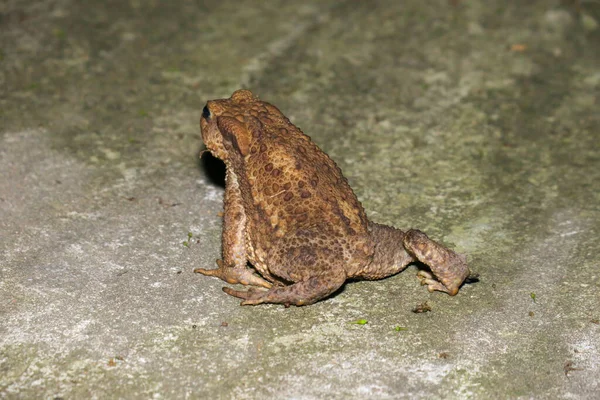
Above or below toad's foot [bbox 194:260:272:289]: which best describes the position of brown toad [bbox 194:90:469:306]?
above

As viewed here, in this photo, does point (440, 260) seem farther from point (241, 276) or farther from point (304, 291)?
point (241, 276)

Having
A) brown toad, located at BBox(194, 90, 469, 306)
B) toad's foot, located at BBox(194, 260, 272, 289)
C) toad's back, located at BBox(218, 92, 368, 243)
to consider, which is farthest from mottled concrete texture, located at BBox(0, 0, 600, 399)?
toad's back, located at BBox(218, 92, 368, 243)

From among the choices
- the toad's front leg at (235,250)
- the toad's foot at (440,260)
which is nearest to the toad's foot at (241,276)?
the toad's front leg at (235,250)

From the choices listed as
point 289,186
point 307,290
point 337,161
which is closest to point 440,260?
point 307,290

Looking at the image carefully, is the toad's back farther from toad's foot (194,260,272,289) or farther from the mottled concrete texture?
the mottled concrete texture

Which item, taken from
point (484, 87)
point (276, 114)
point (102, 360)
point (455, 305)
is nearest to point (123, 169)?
point (276, 114)

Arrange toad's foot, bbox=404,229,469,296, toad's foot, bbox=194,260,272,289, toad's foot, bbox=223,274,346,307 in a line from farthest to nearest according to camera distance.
→ toad's foot, bbox=194,260,272,289
toad's foot, bbox=404,229,469,296
toad's foot, bbox=223,274,346,307

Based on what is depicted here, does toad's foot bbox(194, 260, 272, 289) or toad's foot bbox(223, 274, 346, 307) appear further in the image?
toad's foot bbox(194, 260, 272, 289)
